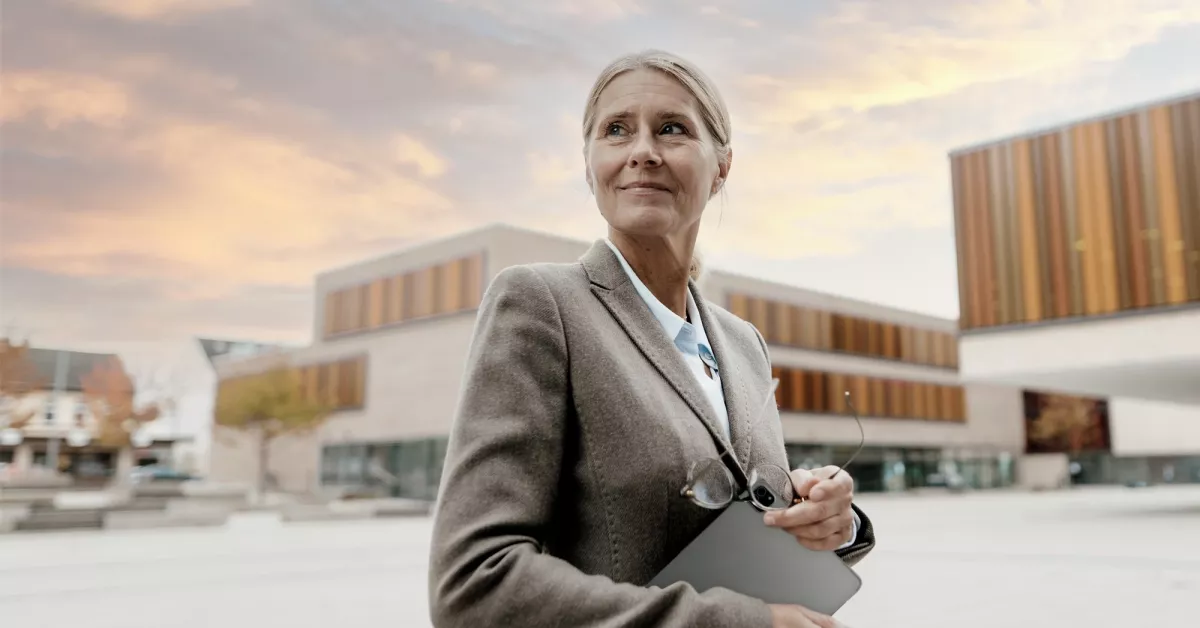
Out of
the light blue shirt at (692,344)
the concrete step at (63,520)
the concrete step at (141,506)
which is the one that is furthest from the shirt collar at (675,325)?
the concrete step at (141,506)

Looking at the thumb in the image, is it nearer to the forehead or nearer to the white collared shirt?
the white collared shirt

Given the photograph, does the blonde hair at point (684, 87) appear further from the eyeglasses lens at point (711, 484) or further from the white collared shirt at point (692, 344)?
the eyeglasses lens at point (711, 484)

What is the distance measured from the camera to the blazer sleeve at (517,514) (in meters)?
1.25

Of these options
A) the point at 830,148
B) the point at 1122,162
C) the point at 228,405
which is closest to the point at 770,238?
the point at 830,148

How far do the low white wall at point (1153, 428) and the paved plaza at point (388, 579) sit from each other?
44.8 meters

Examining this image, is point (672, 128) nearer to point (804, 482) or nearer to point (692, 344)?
point (692, 344)

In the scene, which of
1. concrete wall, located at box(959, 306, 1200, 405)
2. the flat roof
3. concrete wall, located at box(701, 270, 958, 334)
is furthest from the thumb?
concrete wall, located at box(701, 270, 958, 334)

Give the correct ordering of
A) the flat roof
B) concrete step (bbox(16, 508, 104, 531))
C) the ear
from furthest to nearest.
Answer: the flat roof → concrete step (bbox(16, 508, 104, 531)) → the ear

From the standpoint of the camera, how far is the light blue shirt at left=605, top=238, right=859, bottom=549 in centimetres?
168

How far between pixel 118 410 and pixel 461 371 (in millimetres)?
27006

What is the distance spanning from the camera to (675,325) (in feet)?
5.65

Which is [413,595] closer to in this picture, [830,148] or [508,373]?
[508,373]

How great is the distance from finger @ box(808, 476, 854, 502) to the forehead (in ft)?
2.27

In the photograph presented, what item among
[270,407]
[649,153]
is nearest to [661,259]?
[649,153]
